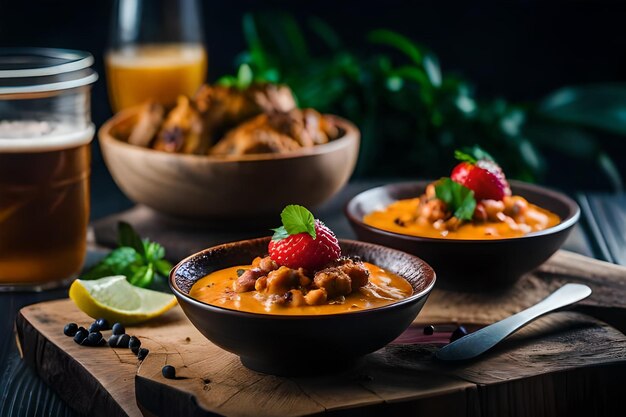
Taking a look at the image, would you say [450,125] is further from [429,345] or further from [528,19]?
[429,345]

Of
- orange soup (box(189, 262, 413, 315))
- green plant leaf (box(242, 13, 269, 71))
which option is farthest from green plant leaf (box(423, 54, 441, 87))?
orange soup (box(189, 262, 413, 315))

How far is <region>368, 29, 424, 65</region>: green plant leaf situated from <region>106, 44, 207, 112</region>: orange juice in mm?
1019

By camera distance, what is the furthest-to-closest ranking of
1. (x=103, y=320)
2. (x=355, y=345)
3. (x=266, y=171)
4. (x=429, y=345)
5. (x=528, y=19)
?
(x=528, y=19), (x=266, y=171), (x=103, y=320), (x=429, y=345), (x=355, y=345)

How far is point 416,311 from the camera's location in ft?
7.52

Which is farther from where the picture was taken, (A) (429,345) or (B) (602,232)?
(B) (602,232)

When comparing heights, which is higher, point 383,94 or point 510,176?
point 383,94

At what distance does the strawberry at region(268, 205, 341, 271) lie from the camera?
90.3 inches

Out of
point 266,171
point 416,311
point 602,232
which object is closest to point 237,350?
point 416,311

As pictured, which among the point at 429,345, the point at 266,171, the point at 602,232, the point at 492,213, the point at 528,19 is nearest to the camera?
the point at 429,345

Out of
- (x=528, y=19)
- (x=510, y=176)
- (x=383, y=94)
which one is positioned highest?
(x=528, y=19)

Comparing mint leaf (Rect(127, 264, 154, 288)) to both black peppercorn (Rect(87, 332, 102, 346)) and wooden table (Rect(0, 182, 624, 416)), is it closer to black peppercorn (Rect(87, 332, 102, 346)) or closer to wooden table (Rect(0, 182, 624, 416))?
wooden table (Rect(0, 182, 624, 416))

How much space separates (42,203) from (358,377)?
1.32m

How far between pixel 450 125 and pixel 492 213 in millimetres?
2161

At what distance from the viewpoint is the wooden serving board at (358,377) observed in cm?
214
